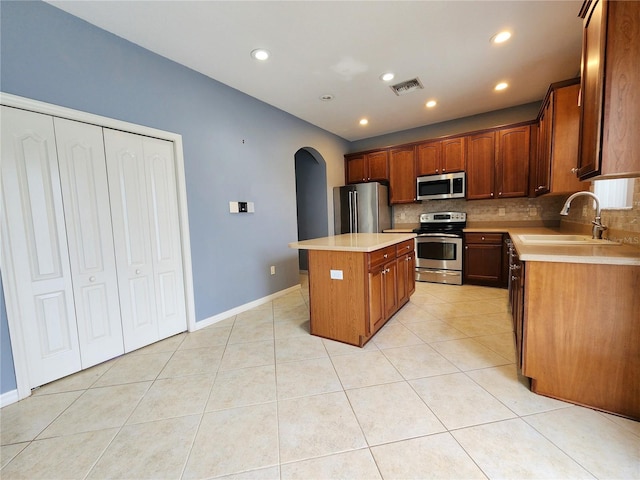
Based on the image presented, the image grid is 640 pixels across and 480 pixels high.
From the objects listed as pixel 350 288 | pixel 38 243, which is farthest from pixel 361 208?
pixel 38 243

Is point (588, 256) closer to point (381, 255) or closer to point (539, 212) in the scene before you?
point (381, 255)

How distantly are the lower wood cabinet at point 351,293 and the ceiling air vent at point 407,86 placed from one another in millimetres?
2009

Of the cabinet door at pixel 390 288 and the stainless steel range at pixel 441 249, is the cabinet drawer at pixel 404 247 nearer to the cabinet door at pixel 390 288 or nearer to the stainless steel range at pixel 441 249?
the cabinet door at pixel 390 288

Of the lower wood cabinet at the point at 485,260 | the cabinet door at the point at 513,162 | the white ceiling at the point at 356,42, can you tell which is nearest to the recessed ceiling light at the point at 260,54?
the white ceiling at the point at 356,42

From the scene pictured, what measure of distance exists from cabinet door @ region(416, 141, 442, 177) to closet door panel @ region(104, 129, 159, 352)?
3992mm

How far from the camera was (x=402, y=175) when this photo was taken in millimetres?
4668

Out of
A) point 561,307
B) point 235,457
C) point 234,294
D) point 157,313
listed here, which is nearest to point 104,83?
point 157,313

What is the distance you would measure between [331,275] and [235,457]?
1.42 meters

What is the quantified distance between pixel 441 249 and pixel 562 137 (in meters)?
1.98

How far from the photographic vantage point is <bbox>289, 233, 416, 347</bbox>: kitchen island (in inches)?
87.4

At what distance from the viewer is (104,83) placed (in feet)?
6.87

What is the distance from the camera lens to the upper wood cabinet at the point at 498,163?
372cm

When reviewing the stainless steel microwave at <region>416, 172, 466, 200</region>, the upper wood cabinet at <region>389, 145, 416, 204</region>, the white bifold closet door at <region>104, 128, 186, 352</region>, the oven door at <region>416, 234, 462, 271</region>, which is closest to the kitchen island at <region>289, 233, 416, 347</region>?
the white bifold closet door at <region>104, 128, 186, 352</region>

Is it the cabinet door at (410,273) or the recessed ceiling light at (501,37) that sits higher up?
the recessed ceiling light at (501,37)
